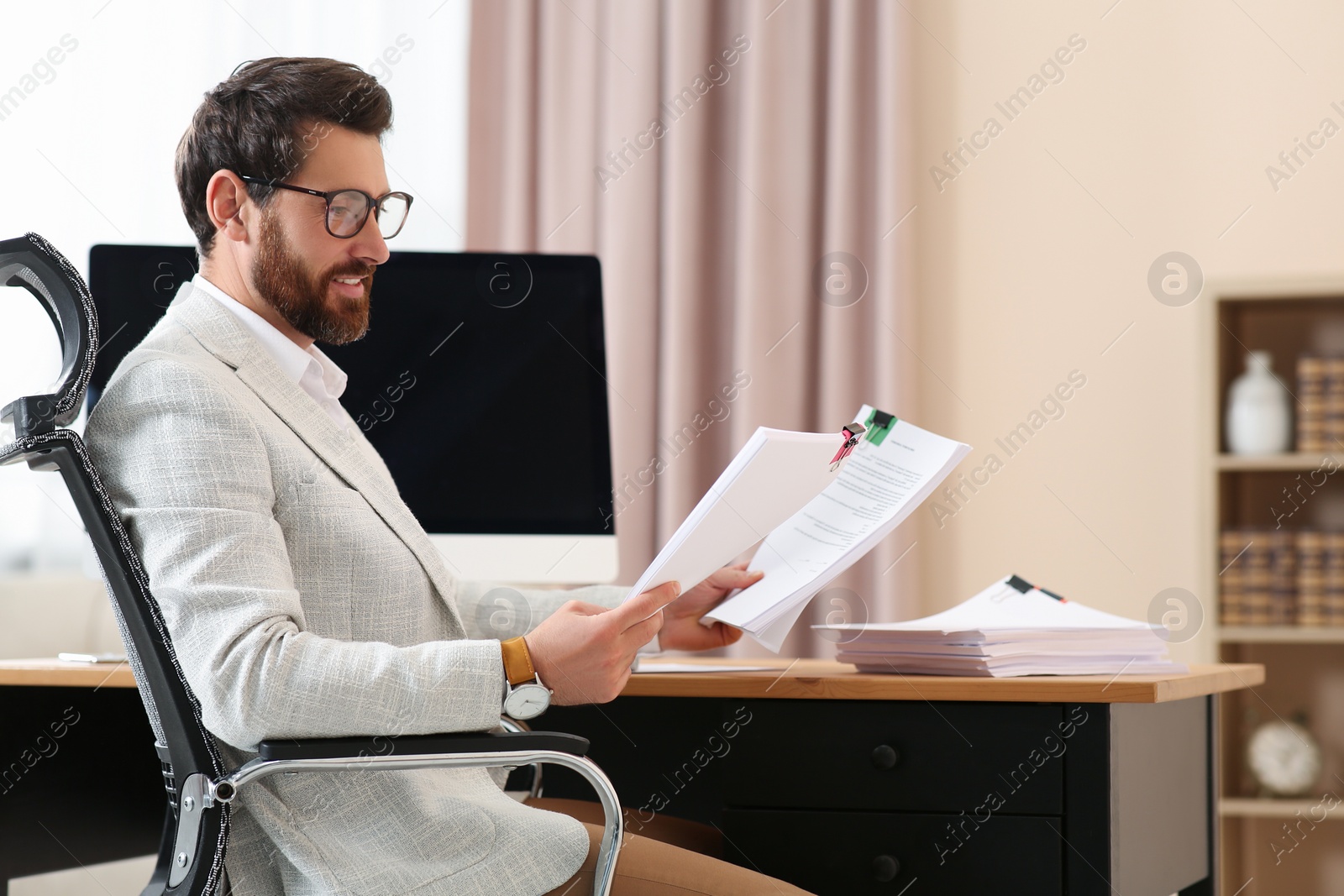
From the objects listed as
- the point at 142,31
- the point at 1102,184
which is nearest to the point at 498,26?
the point at 142,31

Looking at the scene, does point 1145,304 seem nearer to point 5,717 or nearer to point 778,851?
point 778,851

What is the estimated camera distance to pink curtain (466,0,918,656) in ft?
10.3

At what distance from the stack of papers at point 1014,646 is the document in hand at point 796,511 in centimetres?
10

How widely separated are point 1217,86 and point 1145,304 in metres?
0.57

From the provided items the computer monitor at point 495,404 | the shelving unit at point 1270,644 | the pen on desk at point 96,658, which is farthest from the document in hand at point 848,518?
the shelving unit at point 1270,644

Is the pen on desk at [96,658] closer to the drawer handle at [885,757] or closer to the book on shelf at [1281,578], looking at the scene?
the drawer handle at [885,757]

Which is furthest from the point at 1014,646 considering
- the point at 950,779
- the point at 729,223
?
the point at 729,223

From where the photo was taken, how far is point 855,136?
318 cm

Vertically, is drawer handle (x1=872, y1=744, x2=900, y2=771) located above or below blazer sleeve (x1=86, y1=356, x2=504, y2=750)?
below

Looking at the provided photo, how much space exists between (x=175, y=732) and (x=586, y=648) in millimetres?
373

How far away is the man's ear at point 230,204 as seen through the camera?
134 centimetres

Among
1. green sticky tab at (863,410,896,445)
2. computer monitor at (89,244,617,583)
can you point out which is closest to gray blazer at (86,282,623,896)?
green sticky tab at (863,410,896,445)

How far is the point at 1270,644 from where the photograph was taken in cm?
292

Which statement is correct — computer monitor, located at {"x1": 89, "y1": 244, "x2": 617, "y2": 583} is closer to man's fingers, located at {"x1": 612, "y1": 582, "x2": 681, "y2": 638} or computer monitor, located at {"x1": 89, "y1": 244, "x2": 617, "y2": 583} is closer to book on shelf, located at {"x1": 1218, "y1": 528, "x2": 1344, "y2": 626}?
man's fingers, located at {"x1": 612, "y1": 582, "x2": 681, "y2": 638}
